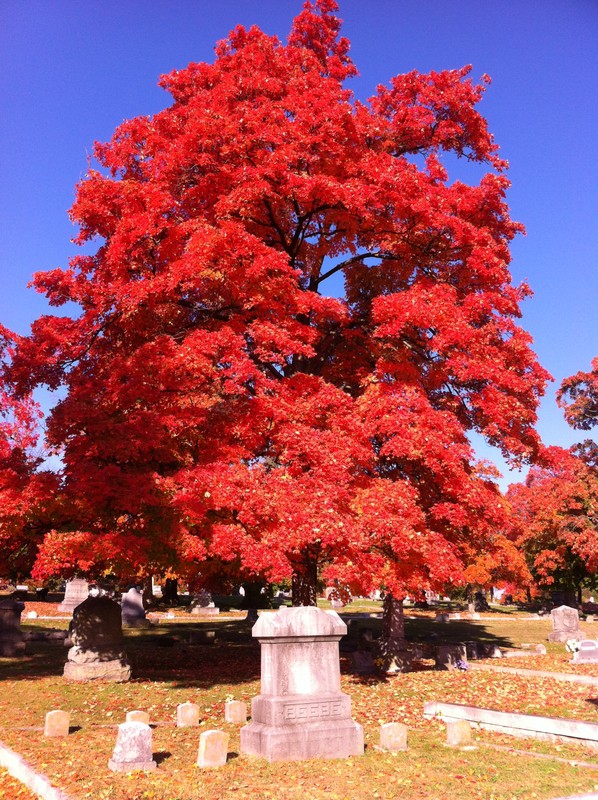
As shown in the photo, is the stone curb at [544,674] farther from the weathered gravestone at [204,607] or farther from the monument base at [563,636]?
the weathered gravestone at [204,607]

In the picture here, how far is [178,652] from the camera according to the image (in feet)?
71.2

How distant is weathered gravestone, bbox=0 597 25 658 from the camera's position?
792 inches

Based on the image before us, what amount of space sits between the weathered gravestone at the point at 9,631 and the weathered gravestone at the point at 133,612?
9.79 metres

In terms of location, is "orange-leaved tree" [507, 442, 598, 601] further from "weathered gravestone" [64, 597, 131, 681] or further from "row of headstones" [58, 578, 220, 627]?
"weathered gravestone" [64, 597, 131, 681]

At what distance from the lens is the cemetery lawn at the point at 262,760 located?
23.7 feet

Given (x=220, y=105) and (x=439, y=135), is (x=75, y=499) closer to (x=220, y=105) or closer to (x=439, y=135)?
(x=220, y=105)

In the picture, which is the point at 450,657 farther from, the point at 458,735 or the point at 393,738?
the point at 393,738

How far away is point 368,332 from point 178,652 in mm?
13086

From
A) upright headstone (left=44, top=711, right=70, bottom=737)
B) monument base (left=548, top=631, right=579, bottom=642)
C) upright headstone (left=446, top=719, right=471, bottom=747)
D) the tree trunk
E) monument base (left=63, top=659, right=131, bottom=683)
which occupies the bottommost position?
monument base (left=548, top=631, right=579, bottom=642)

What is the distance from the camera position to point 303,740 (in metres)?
8.86

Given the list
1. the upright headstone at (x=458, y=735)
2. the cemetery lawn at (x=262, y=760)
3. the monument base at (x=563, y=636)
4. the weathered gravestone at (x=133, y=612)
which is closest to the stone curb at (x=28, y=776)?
the cemetery lawn at (x=262, y=760)

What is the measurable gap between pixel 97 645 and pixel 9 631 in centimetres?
613

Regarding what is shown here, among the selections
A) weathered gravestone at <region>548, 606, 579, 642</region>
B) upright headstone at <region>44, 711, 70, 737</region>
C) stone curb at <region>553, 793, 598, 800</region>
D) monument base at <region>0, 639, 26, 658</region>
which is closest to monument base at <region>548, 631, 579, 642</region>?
→ weathered gravestone at <region>548, 606, 579, 642</region>

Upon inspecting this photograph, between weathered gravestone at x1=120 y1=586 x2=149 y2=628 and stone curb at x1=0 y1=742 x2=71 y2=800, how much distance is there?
75.1ft
